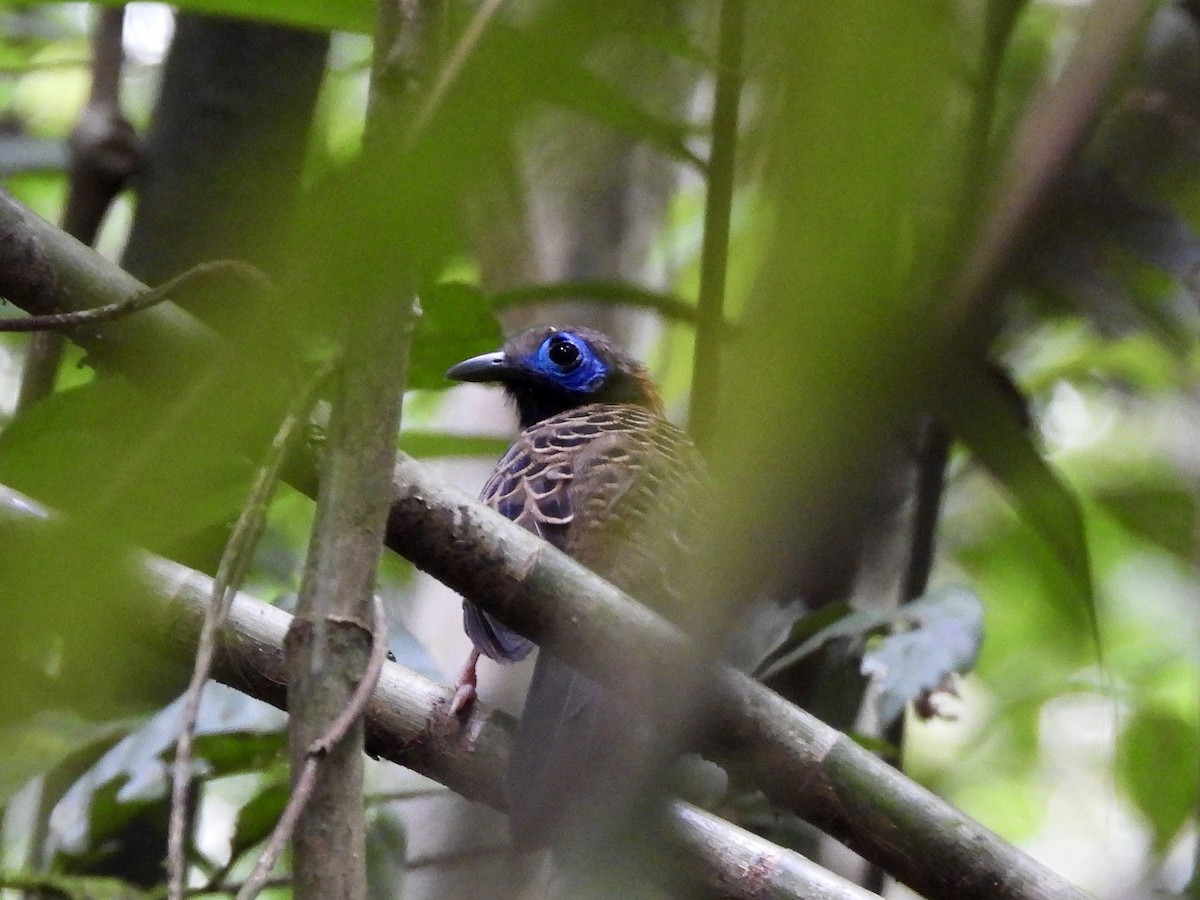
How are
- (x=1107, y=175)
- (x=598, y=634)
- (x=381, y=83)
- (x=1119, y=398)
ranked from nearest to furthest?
(x=1107, y=175) < (x=381, y=83) < (x=598, y=634) < (x=1119, y=398)

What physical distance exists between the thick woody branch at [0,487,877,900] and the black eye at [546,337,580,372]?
1.94 meters

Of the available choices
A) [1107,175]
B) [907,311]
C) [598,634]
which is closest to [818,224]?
[907,311]

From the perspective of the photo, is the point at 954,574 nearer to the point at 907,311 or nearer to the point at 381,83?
the point at 381,83

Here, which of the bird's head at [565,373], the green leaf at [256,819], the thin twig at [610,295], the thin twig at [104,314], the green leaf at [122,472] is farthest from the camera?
the bird's head at [565,373]

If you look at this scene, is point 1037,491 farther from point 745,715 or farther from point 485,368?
point 485,368

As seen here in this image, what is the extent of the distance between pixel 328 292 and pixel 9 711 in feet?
1.33

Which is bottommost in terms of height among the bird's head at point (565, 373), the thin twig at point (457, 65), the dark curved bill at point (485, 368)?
the thin twig at point (457, 65)

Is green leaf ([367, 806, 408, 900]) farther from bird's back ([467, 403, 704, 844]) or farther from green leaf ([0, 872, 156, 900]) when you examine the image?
bird's back ([467, 403, 704, 844])

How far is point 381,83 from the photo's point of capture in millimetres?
1084

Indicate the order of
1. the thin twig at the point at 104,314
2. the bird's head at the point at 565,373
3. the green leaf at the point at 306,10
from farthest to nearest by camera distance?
the bird's head at the point at 565,373 < the green leaf at the point at 306,10 < the thin twig at the point at 104,314

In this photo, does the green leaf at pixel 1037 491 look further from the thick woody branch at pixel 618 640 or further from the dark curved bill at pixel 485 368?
the dark curved bill at pixel 485 368

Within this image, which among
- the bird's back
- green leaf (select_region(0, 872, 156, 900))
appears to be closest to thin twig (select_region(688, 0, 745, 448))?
the bird's back

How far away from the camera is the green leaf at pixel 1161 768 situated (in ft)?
9.78

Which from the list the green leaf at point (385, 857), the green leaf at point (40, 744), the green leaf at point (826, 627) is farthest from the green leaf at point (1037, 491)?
the green leaf at point (40, 744)
